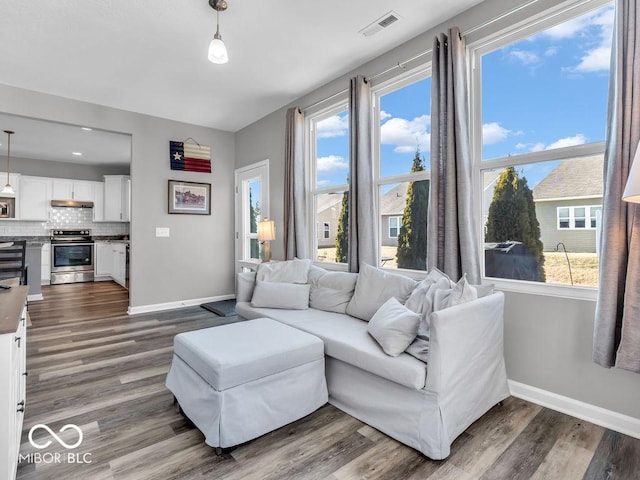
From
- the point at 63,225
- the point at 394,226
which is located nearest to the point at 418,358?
the point at 394,226

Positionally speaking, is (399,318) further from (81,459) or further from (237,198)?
(237,198)

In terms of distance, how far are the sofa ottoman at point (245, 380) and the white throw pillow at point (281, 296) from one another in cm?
80

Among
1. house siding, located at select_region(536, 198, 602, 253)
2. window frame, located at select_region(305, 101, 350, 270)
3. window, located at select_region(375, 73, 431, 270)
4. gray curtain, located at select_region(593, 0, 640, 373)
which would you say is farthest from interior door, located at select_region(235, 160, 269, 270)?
gray curtain, located at select_region(593, 0, 640, 373)

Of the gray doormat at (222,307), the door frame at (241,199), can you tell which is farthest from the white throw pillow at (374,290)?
the door frame at (241,199)

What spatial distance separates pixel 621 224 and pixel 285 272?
8.36ft

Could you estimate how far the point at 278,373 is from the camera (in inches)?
77.2

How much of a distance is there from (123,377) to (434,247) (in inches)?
102

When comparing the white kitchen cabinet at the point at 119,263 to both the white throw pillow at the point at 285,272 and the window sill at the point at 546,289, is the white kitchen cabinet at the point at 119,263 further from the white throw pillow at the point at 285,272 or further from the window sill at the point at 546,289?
the window sill at the point at 546,289

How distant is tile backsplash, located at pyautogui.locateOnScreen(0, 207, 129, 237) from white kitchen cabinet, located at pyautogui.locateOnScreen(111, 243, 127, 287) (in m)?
0.61

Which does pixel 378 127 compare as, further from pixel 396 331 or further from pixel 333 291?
pixel 396 331

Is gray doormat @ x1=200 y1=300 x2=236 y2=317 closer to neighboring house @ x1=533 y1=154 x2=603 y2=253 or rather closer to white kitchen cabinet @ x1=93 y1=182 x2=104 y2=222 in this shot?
neighboring house @ x1=533 y1=154 x2=603 y2=253

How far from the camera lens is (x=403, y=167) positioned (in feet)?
10.4

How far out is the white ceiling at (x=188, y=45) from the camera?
2.58 meters

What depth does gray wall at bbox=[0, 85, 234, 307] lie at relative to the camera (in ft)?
14.7
